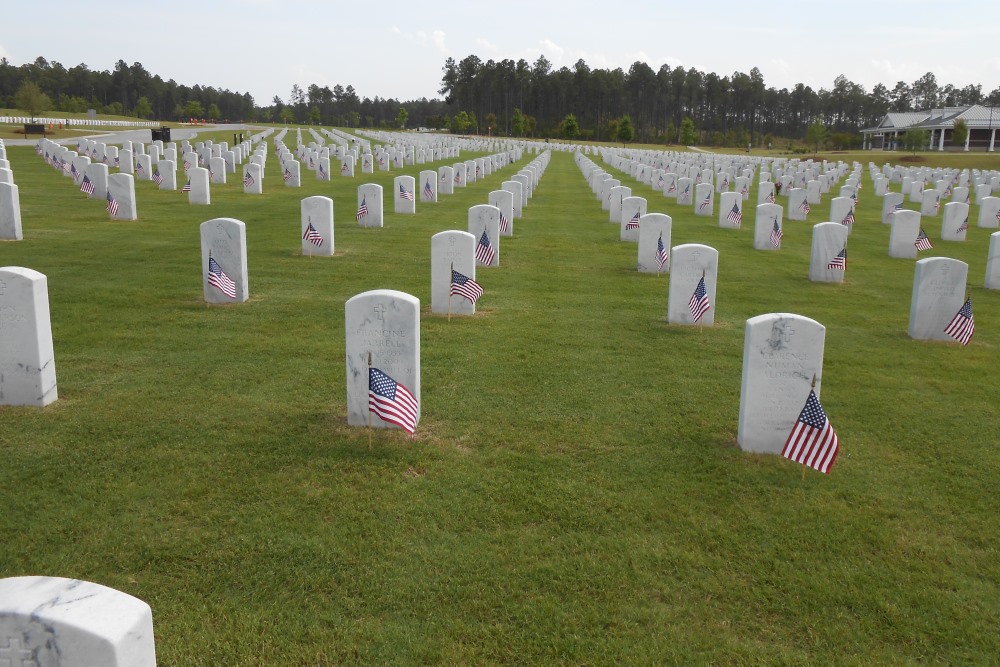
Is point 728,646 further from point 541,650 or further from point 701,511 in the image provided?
point 701,511

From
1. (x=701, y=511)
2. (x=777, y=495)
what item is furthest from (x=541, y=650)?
(x=777, y=495)

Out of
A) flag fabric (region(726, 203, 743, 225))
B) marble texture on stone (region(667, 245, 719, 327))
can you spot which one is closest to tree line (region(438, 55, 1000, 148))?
flag fabric (region(726, 203, 743, 225))

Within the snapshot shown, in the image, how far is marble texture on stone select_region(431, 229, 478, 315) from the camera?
11047 millimetres

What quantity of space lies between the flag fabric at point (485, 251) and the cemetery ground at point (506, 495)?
2.87 meters

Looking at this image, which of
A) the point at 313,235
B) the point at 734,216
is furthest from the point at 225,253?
the point at 734,216

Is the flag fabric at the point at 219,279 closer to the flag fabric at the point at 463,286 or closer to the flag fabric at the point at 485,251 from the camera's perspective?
the flag fabric at the point at 463,286

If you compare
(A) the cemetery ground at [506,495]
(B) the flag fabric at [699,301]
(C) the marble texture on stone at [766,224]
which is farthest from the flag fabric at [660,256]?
(C) the marble texture on stone at [766,224]

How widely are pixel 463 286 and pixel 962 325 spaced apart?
21.7 ft

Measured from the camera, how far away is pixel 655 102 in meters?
124

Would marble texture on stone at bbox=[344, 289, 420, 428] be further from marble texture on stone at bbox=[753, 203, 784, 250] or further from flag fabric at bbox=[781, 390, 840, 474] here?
marble texture on stone at bbox=[753, 203, 784, 250]

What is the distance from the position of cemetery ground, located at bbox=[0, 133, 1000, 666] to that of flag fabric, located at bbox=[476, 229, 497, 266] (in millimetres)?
2870

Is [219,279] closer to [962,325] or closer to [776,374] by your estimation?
[776,374]

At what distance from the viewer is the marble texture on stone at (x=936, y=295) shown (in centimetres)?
1075

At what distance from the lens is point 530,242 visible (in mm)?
19344
